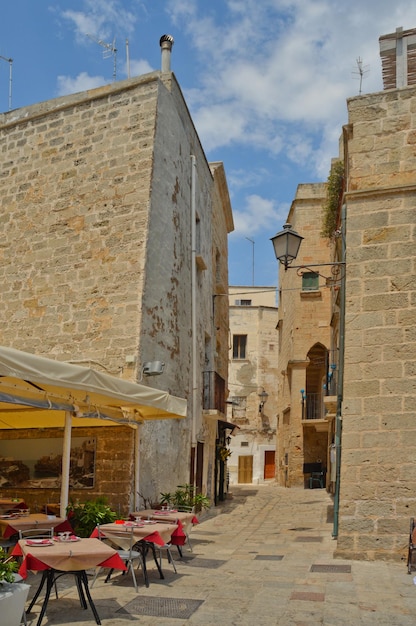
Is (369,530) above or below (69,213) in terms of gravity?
below

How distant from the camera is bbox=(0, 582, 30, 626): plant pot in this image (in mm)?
3785

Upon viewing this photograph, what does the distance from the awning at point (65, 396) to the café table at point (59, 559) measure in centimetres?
147

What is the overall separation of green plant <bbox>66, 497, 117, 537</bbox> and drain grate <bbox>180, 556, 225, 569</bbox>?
41.7 inches

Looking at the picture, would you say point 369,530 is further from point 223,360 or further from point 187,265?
point 223,360

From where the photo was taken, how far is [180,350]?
12312 millimetres

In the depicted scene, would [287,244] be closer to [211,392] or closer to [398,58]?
[398,58]

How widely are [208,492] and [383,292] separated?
888cm

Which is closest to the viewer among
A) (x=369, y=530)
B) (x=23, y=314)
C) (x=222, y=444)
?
(x=369, y=530)

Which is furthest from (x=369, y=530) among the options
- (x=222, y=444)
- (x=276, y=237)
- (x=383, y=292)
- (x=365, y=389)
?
(x=222, y=444)

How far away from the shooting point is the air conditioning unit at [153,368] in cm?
984

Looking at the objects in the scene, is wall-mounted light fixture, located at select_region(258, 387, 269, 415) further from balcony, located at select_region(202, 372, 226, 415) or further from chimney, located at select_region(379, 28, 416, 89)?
chimney, located at select_region(379, 28, 416, 89)

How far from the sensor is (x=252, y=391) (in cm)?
3200

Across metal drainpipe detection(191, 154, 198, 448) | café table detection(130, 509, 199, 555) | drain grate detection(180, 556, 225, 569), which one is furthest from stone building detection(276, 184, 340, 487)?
drain grate detection(180, 556, 225, 569)

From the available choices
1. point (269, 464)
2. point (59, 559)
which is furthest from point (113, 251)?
point (269, 464)
